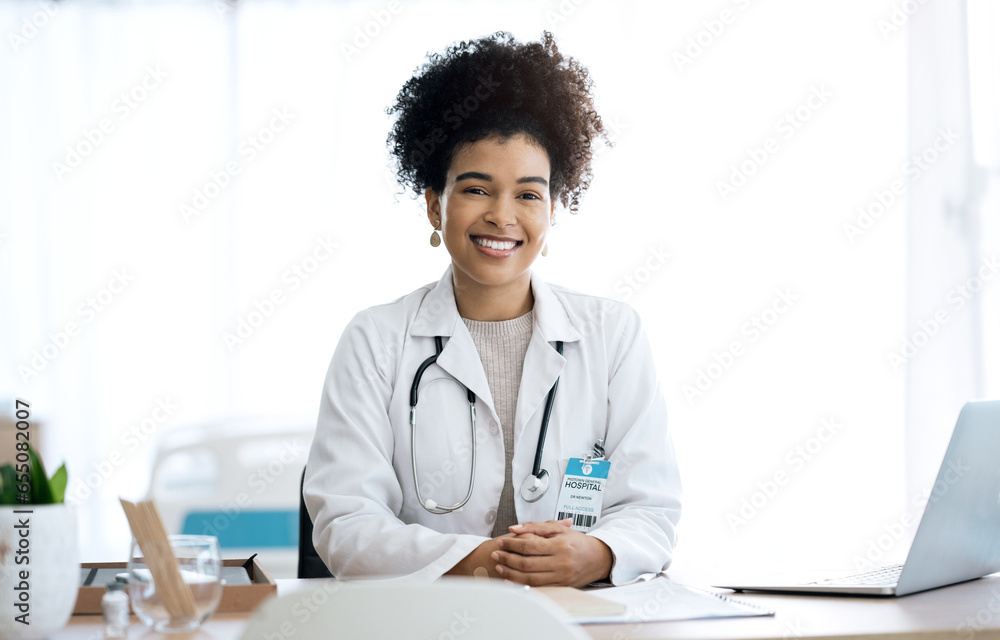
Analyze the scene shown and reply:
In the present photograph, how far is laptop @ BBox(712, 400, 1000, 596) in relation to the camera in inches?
45.9

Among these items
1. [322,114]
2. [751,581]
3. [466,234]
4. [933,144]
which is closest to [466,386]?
[466,234]

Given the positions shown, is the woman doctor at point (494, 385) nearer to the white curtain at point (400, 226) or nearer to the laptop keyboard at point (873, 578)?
the laptop keyboard at point (873, 578)

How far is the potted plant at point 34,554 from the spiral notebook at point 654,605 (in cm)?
59

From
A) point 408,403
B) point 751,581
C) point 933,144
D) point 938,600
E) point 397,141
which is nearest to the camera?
point 938,600

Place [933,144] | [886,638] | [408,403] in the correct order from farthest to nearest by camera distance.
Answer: [933,144], [408,403], [886,638]

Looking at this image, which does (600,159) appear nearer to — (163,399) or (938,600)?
(163,399)

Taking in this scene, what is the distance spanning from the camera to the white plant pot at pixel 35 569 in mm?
976

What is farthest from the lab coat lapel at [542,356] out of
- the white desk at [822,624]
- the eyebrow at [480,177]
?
the white desk at [822,624]

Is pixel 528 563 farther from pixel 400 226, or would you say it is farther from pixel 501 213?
pixel 400 226

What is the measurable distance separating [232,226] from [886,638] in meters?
2.95

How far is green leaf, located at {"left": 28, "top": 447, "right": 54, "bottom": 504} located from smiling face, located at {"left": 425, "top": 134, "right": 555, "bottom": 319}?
0.93 metres

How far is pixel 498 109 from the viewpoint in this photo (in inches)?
71.1

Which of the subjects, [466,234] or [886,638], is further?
[466,234]

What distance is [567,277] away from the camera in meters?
3.41
